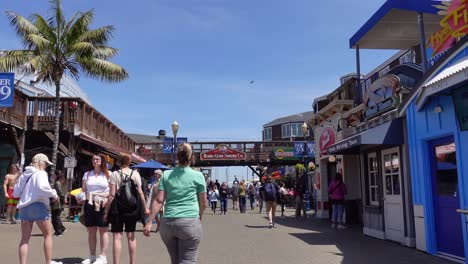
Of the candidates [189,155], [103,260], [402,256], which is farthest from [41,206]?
[402,256]

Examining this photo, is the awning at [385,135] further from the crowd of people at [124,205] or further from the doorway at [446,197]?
the crowd of people at [124,205]

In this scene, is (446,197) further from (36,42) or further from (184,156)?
(36,42)

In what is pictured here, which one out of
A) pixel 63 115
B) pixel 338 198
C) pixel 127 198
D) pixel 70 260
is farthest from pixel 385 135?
pixel 63 115

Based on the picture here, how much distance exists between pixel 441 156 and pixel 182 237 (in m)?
5.47

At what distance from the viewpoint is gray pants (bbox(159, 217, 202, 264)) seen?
180 inches

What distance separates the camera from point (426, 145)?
27.7 feet

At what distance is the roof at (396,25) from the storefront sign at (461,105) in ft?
10.6

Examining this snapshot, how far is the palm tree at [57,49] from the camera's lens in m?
16.8

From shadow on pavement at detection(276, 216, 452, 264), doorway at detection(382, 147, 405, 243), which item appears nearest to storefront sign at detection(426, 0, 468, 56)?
doorway at detection(382, 147, 405, 243)

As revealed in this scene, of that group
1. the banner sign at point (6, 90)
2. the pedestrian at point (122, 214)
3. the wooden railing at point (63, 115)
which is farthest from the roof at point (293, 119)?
the pedestrian at point (122, 214)

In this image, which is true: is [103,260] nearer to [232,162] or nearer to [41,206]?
[41,206]

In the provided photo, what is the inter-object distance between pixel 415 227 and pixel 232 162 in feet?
90.5

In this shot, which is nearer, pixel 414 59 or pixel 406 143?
pixel 406 143

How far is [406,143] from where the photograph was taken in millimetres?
9344
